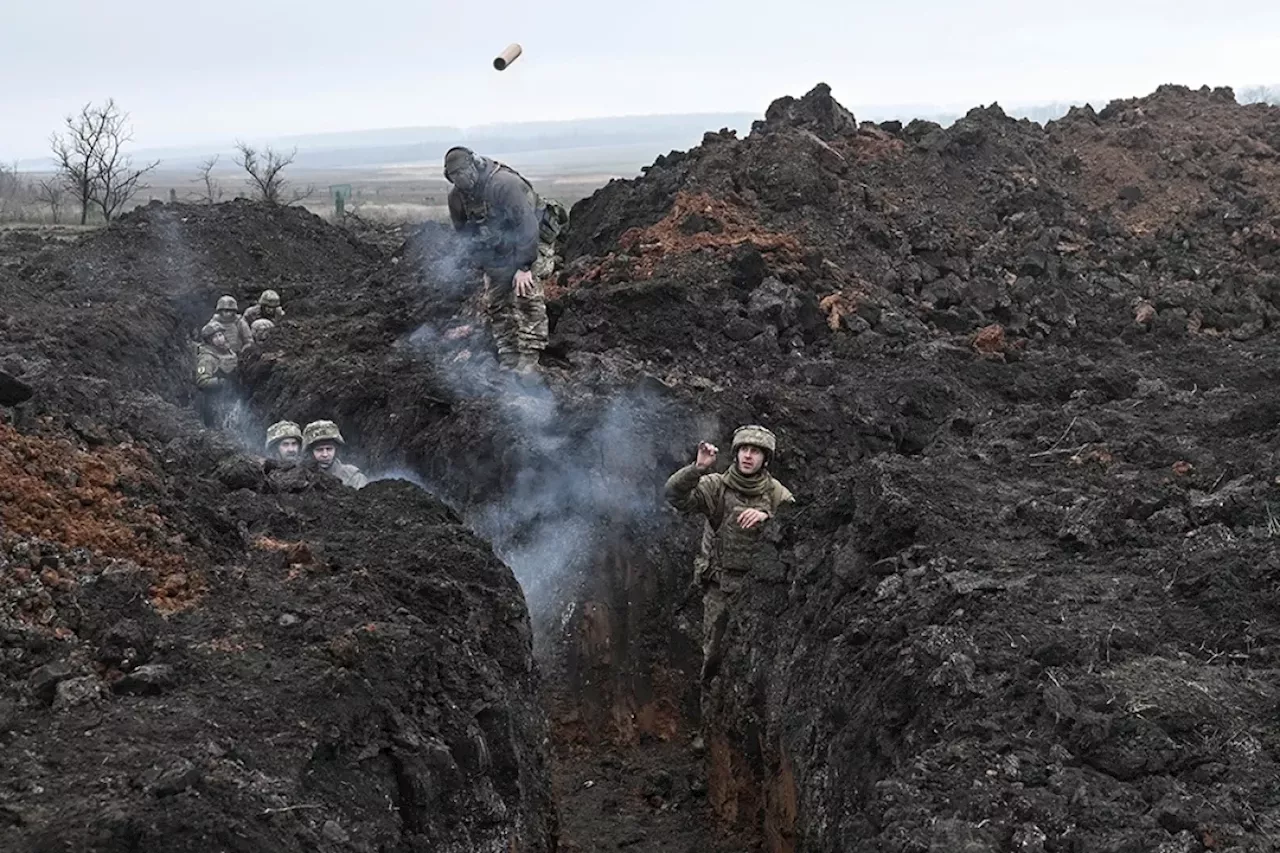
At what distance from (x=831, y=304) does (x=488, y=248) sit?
12.8 ft

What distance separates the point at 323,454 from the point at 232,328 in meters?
6.00

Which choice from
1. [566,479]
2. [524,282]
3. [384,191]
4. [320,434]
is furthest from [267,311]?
[384,191]

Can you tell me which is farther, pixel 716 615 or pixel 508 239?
pixel 508 239

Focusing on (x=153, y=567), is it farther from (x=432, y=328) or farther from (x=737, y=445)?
(x=432, y=328)

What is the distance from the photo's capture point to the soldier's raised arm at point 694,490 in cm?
809

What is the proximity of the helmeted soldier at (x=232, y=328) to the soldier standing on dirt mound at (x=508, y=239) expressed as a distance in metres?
4.37

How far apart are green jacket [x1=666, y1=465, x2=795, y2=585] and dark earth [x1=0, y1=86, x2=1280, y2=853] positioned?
0.87ft

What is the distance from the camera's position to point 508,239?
34.6ft

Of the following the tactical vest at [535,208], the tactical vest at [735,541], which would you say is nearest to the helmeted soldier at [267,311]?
the tactical vest at [535,208]

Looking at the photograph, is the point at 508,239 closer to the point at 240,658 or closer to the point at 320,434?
the point at 320,434

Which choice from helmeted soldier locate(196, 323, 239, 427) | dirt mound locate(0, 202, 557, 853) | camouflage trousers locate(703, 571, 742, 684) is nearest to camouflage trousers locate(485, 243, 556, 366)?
dirt mound locate(0, 202, 557, 853)

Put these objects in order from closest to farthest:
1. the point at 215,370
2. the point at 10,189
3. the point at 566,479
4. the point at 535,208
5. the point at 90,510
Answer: the point at 90,510 < the point at 566,479 < the point at 535,208 < the point at 215,370 < the point at 10,189

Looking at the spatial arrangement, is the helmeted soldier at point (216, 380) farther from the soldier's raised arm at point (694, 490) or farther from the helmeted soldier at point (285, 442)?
the soldier's raised arm at point (694, 490)

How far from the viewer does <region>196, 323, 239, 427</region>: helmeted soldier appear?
45.3ft
